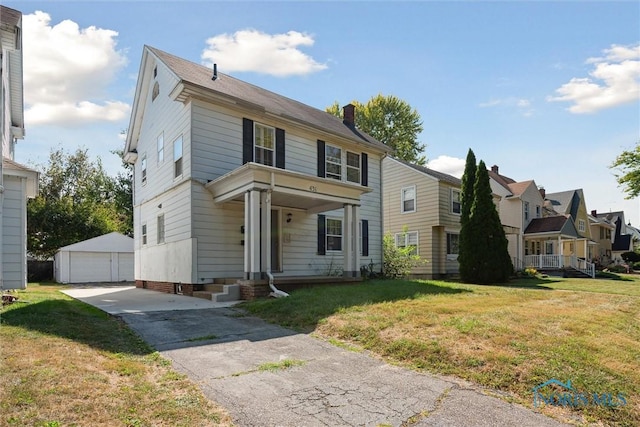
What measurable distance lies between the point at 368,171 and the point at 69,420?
1468 centimetres

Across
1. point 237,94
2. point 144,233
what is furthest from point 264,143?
point 144,233

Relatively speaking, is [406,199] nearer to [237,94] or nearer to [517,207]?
[517,207]

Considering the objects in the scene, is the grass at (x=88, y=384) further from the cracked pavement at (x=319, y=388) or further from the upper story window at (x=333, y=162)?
the upper story window at (x=333, y=162)

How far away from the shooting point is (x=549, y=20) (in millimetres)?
8742

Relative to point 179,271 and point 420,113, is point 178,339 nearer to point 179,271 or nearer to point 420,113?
point 179,271

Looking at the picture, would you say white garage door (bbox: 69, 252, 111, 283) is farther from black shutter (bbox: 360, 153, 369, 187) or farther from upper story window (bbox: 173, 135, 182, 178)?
black shutter (bbox: 360, 153, 369, 187)

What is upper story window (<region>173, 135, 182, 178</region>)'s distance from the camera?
12.7 m

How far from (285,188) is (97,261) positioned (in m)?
16.7

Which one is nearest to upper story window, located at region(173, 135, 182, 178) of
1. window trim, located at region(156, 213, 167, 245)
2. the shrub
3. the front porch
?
window trim, located at region(156, 213, 167, 245)

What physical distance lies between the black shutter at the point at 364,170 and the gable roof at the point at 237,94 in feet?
1.74

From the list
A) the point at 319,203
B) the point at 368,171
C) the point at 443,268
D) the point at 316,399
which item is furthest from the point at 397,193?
the point at 316,399

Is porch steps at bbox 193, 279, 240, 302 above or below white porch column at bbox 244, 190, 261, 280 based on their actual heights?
below

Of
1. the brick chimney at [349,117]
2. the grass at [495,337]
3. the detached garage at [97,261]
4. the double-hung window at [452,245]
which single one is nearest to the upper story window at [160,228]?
the grass at [495,337]

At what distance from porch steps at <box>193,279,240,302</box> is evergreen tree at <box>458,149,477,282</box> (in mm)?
10701
